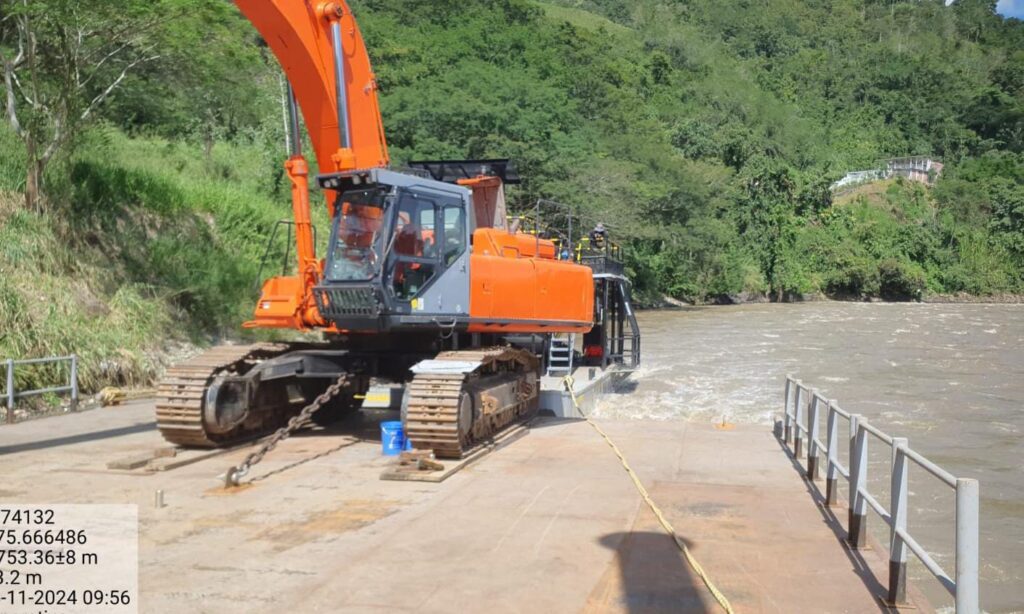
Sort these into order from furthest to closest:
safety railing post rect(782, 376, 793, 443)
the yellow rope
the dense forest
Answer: the dense forest < safety railing post rect(782, 376, 793, 443) < the yellow rope

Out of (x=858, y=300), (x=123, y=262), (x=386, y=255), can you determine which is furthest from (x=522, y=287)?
(x=858, y=300)

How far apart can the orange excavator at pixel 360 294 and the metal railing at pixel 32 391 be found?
10.7ft

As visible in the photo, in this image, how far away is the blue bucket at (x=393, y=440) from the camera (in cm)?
1007

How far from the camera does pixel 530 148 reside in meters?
38.8

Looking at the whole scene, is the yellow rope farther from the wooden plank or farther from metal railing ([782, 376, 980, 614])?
the wooden plank

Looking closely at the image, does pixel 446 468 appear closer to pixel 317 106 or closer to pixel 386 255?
pixel 386 255

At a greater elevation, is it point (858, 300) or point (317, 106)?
point (317, 106)

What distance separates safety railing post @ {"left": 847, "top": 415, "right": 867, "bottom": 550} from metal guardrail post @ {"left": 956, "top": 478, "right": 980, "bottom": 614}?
216 centimetres

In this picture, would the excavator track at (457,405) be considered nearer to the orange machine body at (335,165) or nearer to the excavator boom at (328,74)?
the orange machine body at (335,165)

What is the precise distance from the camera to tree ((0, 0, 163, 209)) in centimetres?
1463

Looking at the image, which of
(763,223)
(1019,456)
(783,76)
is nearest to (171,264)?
(1019,456)

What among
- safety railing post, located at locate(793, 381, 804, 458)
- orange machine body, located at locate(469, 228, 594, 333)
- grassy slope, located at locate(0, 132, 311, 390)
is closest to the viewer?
safety railing post, located at locate(793, 381, 804, 458)

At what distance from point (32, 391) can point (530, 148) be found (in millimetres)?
28675

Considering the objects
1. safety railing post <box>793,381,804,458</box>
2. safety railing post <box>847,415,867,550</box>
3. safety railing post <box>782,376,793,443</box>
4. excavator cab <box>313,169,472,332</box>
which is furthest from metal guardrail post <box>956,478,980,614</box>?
safety railing post <box>782,376,793,443</box>
